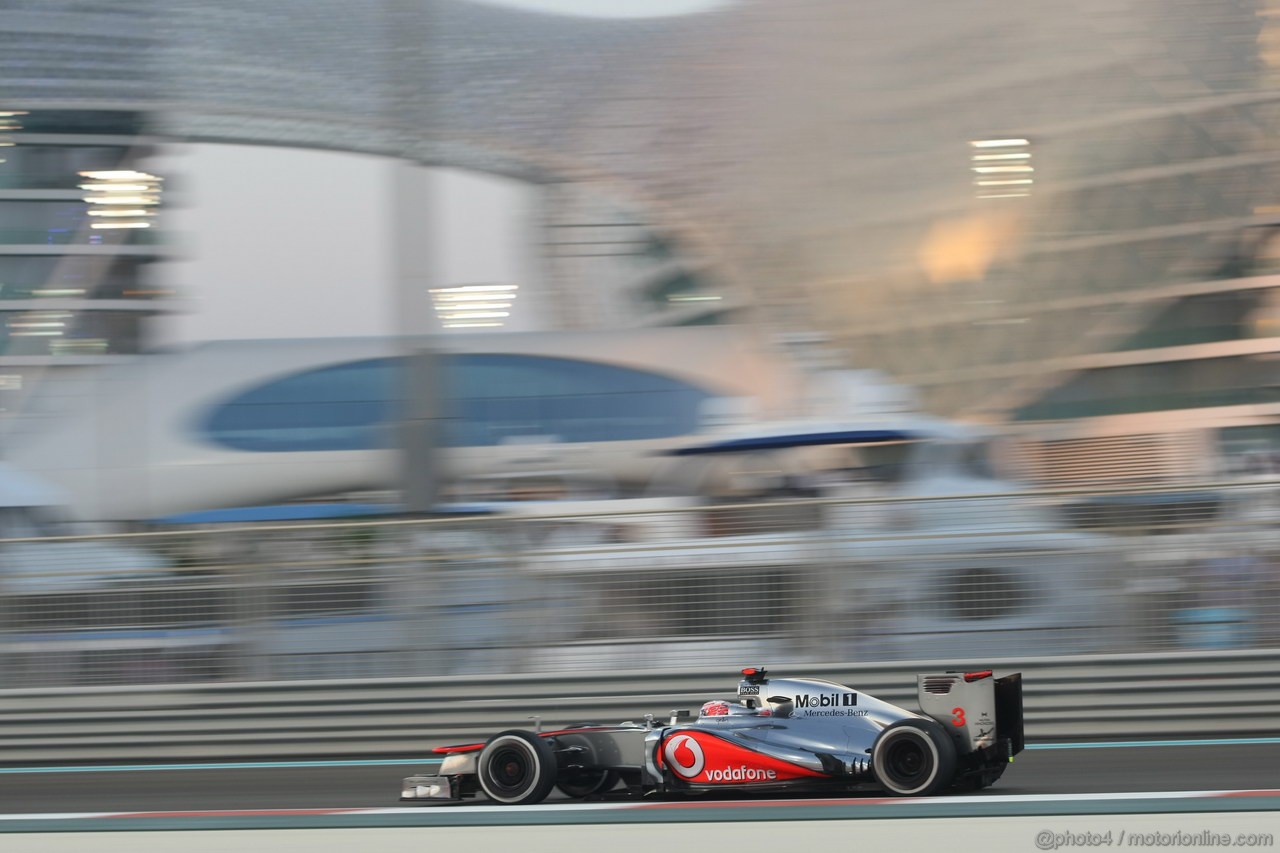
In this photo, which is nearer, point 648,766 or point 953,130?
point 648,766

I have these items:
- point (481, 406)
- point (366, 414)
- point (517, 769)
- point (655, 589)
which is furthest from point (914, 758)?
point (366, 414)

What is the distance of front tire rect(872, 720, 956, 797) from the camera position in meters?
4.66

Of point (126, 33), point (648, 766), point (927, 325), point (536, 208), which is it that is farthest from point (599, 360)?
point (648, 766)

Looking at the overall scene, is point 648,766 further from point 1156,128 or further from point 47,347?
point 1156,128

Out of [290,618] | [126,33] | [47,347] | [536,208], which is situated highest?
[126,33]

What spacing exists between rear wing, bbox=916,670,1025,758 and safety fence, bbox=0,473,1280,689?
2.18m

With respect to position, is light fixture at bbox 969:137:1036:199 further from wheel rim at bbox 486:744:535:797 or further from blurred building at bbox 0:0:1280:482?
wheel rim at bbox 486:744:535:797

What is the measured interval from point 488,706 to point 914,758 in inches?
121

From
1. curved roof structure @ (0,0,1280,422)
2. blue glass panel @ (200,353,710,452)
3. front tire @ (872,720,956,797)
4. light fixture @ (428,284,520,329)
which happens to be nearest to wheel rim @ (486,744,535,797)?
front tire @ (872,720,956,797)

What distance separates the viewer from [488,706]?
7.21m

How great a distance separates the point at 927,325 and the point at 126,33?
15.5 m

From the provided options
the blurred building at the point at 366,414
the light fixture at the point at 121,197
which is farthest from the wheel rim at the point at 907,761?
the light fixture at the point at 121,197

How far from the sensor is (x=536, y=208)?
22328mm

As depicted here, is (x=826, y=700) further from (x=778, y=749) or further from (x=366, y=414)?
(x=366, y=414)
